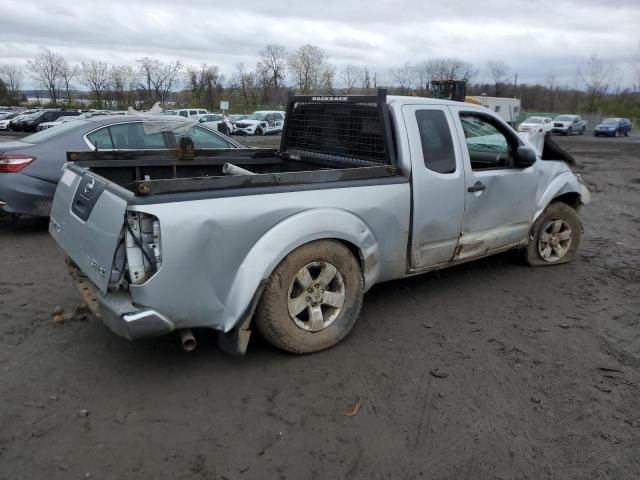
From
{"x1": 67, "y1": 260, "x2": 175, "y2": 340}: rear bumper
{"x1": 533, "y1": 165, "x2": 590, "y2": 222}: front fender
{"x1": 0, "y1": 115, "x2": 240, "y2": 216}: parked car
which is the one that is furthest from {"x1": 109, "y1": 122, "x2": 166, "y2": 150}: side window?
{"x1": 533, "y1": 165, "x2": 590, "y2": 222}: front fender

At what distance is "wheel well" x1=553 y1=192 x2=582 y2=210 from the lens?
5.93 meters

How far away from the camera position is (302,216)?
3535 mm

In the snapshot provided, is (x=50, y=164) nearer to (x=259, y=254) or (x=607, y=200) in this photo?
(x=259, y=254)

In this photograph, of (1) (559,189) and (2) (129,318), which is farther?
(1) (559,189)

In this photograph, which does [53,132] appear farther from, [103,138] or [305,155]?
[305,155]

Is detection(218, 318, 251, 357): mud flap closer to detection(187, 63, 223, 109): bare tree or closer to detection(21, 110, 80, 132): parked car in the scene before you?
detection(21, 110, 80, 132): parked car

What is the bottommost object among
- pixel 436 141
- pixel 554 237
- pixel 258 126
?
pixel 258 126

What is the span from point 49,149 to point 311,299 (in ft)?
15.8

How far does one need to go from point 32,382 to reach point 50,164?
409 cm

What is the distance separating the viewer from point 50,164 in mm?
6691

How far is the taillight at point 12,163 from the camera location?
21.4ft

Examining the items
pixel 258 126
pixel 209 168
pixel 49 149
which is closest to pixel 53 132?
pixel 49 149

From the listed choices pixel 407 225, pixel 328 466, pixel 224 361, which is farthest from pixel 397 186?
pixel 328 466

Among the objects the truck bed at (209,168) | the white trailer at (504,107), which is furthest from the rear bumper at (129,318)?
the white trailer at (504,107)
